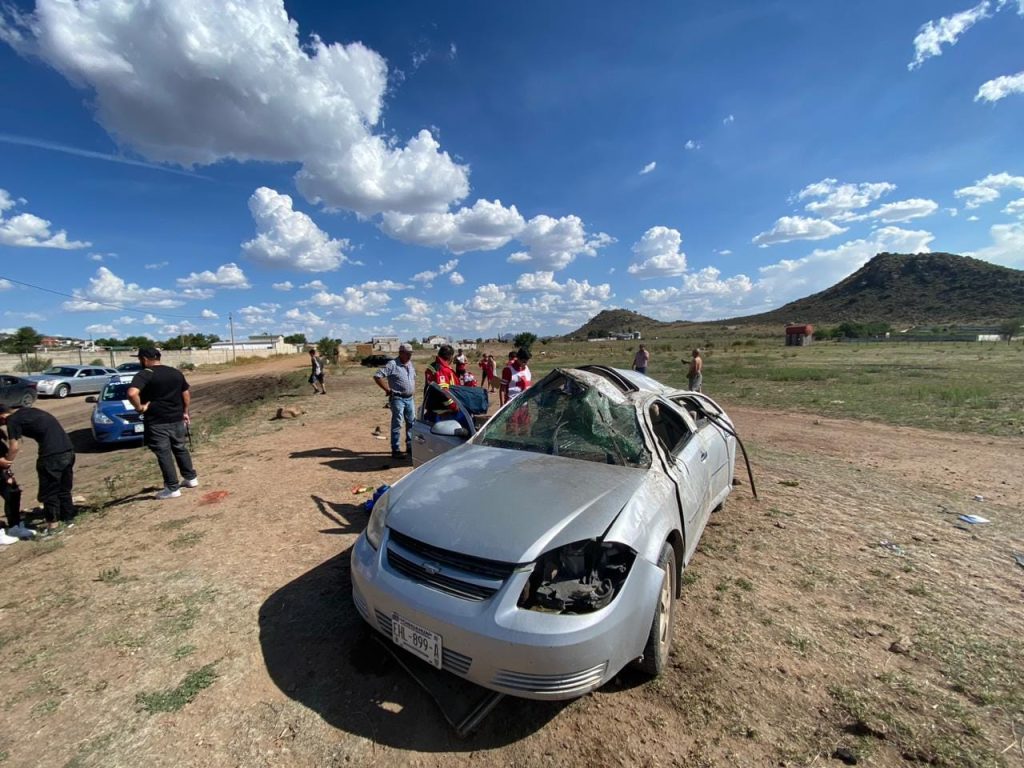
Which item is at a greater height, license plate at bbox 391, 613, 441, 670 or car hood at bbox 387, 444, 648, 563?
car hood at bbox 387, 444, 648, 563

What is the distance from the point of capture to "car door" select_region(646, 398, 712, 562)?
308 centimetres

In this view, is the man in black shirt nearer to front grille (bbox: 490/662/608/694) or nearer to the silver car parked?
front grille (bbox: 490/662/608/694)

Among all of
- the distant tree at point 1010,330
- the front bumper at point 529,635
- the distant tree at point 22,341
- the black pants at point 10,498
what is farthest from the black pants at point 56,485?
the distant tree at point 1010,330

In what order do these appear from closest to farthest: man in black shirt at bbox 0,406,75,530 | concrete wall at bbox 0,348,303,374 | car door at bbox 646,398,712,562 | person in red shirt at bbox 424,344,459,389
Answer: car door at bbox 646,398,712,562 < man in black shirt at bbox 0,406,75,530 < person in red shirt at bbox 424,344,459,389 < concrete wall at bbox 0,348,303,374

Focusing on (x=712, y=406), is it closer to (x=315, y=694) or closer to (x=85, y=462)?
(x=315, y=694)

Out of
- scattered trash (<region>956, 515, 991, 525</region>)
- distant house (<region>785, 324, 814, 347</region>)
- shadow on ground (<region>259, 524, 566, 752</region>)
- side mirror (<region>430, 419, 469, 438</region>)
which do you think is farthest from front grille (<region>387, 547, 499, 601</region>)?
distant house (<region>785, 324, 814, 347</region>)

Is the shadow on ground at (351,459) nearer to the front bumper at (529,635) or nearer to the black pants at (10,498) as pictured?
the black pants at (10,498)

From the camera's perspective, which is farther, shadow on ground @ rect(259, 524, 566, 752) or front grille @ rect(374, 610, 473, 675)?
shadow on ground @ rect(259, 524, 566, 752)

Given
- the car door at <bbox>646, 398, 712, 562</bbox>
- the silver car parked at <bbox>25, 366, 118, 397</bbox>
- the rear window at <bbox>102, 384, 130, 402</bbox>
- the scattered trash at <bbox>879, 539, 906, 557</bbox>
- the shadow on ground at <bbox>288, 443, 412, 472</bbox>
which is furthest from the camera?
the silver car parked at <bbox>25, 366, 118, 397</bbox>

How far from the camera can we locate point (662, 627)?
253cm

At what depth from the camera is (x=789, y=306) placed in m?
119

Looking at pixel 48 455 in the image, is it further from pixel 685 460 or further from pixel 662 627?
pixel 685 460

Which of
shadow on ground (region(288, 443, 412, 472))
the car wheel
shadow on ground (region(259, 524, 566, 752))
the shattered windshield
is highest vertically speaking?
the shattered windshield

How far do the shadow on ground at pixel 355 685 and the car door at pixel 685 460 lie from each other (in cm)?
144
